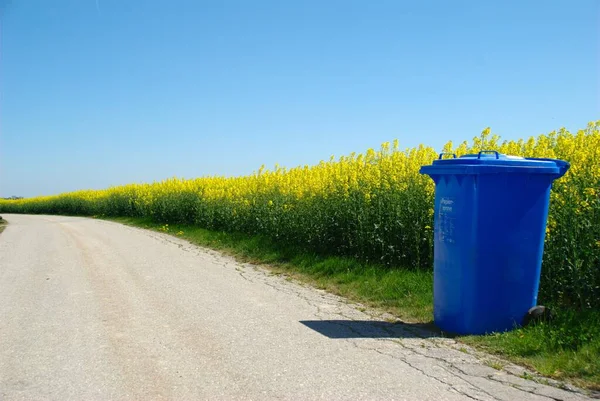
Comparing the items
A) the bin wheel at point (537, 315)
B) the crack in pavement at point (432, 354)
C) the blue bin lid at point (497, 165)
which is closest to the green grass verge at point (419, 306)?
the bin wheel at point (537, 315)

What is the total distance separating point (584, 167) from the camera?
665cm

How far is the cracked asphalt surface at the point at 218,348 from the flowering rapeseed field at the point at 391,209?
1.76m

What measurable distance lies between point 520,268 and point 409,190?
139 inches

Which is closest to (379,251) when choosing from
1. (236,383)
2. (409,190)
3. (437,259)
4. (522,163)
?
(409,190)

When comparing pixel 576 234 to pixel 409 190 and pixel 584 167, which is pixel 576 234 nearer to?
pixel 584 167

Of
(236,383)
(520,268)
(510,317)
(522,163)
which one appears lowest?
(236,383)

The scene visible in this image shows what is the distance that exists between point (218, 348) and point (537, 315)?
317 centimetres

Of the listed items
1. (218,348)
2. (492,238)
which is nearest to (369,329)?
(492,238)

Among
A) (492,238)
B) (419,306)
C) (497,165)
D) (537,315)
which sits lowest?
(419,306)

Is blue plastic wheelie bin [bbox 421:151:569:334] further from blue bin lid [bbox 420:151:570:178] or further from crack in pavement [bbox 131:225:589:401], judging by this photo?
crack in pavement [bbox 131:225:589:401]

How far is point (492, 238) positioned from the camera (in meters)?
5.46

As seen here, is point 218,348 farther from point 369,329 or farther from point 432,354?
point 432,354

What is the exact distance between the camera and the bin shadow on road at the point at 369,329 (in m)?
5.62

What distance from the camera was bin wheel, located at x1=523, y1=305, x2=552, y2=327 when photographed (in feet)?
18.2
